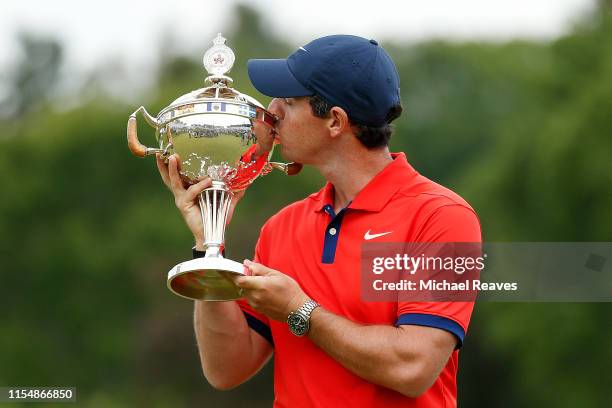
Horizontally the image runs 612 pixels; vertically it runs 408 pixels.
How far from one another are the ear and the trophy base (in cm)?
64

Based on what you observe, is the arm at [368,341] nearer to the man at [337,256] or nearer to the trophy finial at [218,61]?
the man at [337,256]

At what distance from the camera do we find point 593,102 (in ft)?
71.7

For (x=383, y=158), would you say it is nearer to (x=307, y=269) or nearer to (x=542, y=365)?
(x=307, y=269)

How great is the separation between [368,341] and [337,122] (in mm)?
844

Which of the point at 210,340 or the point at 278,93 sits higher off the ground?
the point at 278,93

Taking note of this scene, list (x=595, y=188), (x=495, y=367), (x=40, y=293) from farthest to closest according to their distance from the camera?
(x=40, y=293)
(x=495, y=367)
(x=595, y=188)

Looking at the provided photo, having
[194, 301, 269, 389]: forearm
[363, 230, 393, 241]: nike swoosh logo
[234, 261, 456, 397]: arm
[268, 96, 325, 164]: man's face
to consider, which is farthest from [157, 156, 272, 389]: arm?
[363, 230, 393, 241]: nike swoosh logo

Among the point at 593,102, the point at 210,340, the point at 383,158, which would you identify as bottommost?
the point at 210,340

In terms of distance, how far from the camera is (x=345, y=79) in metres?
4.11

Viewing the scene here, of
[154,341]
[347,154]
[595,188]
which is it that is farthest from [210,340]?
[154,341]

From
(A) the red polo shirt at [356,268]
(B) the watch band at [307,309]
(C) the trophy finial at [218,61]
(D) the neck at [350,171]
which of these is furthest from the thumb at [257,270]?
(C) the trophy finial at [218,61]

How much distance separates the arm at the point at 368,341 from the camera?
12.3 ft

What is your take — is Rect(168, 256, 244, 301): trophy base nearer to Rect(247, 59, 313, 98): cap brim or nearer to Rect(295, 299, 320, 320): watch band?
Rect(295, 299, 320, 320): watch band

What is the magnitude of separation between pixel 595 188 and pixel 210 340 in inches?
703
